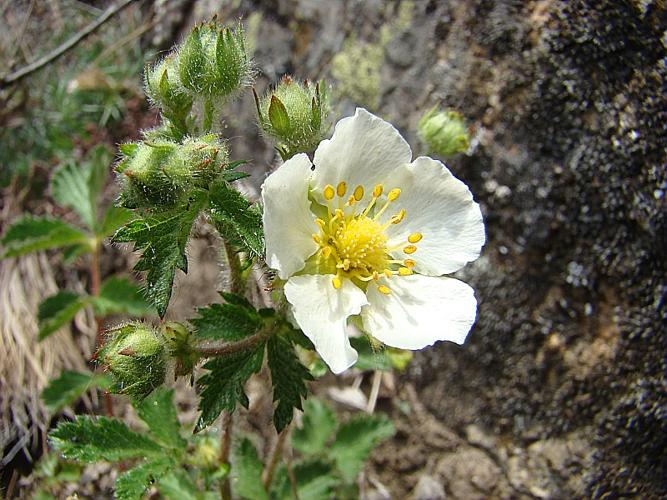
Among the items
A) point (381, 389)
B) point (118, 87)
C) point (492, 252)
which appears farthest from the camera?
point (118, 87)

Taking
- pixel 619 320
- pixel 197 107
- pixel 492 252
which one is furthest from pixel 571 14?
pixel 197 107

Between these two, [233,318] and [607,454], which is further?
[607,454]

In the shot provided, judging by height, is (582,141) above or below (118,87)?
above

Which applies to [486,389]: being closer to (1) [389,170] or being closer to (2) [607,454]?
(2) [607,454]

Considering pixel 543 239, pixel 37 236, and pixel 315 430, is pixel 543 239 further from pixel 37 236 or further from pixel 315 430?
pixel 37 236

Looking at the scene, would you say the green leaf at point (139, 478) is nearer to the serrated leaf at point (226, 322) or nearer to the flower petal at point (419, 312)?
the serrated leaf at point (226, 322)

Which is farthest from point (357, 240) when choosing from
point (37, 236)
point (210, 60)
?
point (37, 236)
